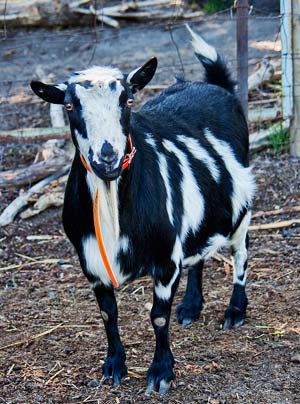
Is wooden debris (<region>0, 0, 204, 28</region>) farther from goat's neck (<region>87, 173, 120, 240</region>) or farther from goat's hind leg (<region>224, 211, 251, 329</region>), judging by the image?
goat's neck (<region>87, 173, 120, 240</region>)

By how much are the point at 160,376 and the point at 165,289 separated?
0.43m

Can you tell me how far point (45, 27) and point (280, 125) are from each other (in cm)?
696

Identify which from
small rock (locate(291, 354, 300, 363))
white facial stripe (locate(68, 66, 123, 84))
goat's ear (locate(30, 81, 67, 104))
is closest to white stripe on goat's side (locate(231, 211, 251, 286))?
small rock (locate(291, 354, 300, 363))

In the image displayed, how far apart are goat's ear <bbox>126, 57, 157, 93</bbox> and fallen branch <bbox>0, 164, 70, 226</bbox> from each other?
277cm

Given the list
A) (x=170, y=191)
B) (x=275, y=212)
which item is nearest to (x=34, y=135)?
(x=275, y=212)

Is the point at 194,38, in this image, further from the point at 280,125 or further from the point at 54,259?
the point at 280,125

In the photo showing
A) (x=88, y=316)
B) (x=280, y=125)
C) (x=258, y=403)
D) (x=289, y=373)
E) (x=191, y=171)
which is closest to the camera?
(x=258, y=403)

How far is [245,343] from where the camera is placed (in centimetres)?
408

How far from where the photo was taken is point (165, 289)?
3664 millimetres

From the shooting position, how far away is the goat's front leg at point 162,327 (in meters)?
3.64

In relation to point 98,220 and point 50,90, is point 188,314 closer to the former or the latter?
point 98,220

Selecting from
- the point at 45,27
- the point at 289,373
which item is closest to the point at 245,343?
the point at 289,373

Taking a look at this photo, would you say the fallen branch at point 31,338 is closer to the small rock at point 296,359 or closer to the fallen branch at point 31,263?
the fallen branch at point 31,263

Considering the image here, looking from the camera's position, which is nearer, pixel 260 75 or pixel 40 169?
pixel 40 169
